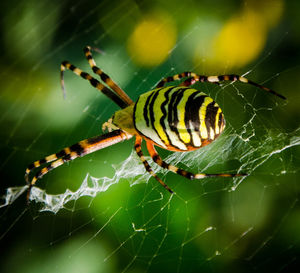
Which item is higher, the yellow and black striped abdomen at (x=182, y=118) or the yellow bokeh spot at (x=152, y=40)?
the yellow bokeh spot at (x=152, y=40)

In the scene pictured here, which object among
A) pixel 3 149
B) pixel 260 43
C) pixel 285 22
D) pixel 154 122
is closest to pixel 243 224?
pixel 154 122

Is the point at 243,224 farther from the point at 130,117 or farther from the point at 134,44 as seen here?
the point at 134,44

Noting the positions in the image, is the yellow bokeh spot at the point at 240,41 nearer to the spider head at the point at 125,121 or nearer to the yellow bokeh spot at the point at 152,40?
the yellow bokeh spot at the point at 152,40

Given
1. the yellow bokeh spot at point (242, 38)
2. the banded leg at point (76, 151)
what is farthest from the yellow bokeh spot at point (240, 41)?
the banded leg at point (76, 151)

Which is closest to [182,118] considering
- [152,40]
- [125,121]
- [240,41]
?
[125,121]

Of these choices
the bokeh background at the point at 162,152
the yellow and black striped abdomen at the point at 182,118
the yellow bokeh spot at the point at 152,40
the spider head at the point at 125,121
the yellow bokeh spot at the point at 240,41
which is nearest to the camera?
the yellow and black striped abdomen at the point at 182,118

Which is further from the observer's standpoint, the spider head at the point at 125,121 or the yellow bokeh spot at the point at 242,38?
the yellow bokeh spot at the point at 242,38

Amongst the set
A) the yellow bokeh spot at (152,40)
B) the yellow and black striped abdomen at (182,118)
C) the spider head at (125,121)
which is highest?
the yellow bokeh spot at (152,40)

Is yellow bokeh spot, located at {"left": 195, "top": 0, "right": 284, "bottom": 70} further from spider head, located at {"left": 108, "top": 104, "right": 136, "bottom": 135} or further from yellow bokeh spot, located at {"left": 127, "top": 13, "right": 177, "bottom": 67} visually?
spider head, located at {"left": 108, "top": 104, "right": 136, "bottom": 135}
